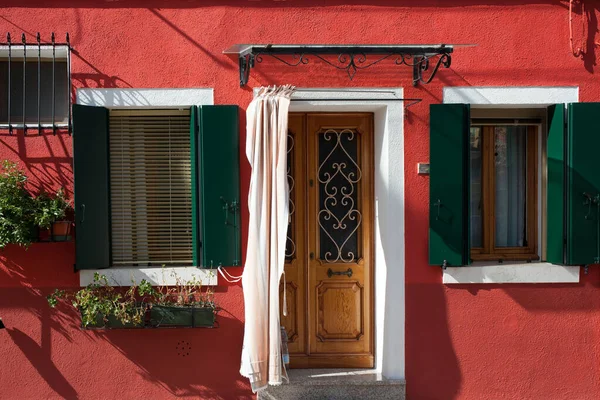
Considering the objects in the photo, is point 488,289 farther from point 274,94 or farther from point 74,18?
point 74,18

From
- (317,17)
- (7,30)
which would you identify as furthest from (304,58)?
(7,30)

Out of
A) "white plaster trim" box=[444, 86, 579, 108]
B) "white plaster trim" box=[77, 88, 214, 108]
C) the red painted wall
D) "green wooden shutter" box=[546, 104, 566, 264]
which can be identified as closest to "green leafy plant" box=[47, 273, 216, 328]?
the red painted wall

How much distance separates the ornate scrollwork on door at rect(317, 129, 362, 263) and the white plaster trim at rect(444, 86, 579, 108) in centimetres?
98

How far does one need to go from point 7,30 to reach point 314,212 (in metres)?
3.13

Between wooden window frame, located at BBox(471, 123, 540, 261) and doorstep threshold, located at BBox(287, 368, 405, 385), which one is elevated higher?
wooden window frame, located at BBox(471, 123, 540, 261)

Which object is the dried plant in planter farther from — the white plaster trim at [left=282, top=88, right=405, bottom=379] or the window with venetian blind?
the white plaster trim at [left=282, top=88, right=405, bottom=379]

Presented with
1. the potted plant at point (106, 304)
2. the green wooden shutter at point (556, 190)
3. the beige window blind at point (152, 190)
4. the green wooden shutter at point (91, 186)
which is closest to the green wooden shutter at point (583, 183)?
the green wooden shutter at point (556, 190)

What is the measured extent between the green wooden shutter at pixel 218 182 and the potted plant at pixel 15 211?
1.41 meters

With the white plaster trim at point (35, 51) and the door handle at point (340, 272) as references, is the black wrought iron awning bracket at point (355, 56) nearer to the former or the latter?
the white plaster trim at point (35, 51)

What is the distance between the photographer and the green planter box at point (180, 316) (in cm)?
589

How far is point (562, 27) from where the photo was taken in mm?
6281

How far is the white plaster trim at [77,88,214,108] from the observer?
6.09m

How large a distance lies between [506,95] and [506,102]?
62mm

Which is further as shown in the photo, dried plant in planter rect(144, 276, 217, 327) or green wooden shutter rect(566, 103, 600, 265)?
green wooden shutter rect(566, 103, 600, 265)
